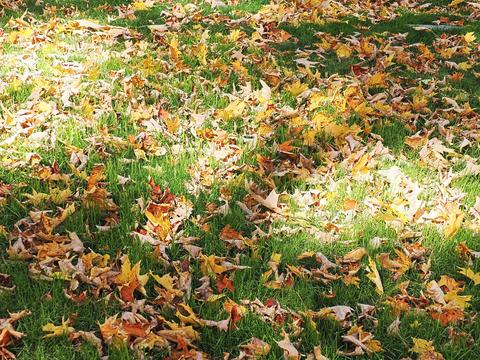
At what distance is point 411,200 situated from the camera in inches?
122

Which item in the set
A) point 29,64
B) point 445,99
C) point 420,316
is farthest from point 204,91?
point 420,316

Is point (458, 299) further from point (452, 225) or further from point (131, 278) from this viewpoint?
point (131, 278)

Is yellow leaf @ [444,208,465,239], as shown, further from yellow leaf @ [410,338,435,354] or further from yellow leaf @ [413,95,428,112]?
yellow leaf @ [413,95,428,112]

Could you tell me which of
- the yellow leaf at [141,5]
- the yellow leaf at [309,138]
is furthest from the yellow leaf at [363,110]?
the yellow leaf at [141,5]

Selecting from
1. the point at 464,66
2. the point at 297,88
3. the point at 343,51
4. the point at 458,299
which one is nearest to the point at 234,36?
the point at 343,51

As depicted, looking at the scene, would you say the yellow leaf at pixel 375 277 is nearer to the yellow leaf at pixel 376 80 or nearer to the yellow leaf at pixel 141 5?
the yellow leaf at pixel 376 80

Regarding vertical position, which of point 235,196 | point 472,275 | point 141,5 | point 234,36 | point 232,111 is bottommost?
point 472,275

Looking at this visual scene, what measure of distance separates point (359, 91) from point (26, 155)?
250cm

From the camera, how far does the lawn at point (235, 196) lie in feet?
7.46

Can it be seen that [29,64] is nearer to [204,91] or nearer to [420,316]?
[204,91]

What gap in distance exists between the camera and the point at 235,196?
3131 mm

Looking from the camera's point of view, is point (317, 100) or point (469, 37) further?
point (469, 37)

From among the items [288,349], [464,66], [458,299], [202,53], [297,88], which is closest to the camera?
[288,349]

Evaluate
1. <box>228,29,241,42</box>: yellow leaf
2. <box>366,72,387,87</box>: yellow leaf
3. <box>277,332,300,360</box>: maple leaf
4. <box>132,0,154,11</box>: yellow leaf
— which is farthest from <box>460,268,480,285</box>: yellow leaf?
<box>132,0,154,11</box>: yellow leaf
